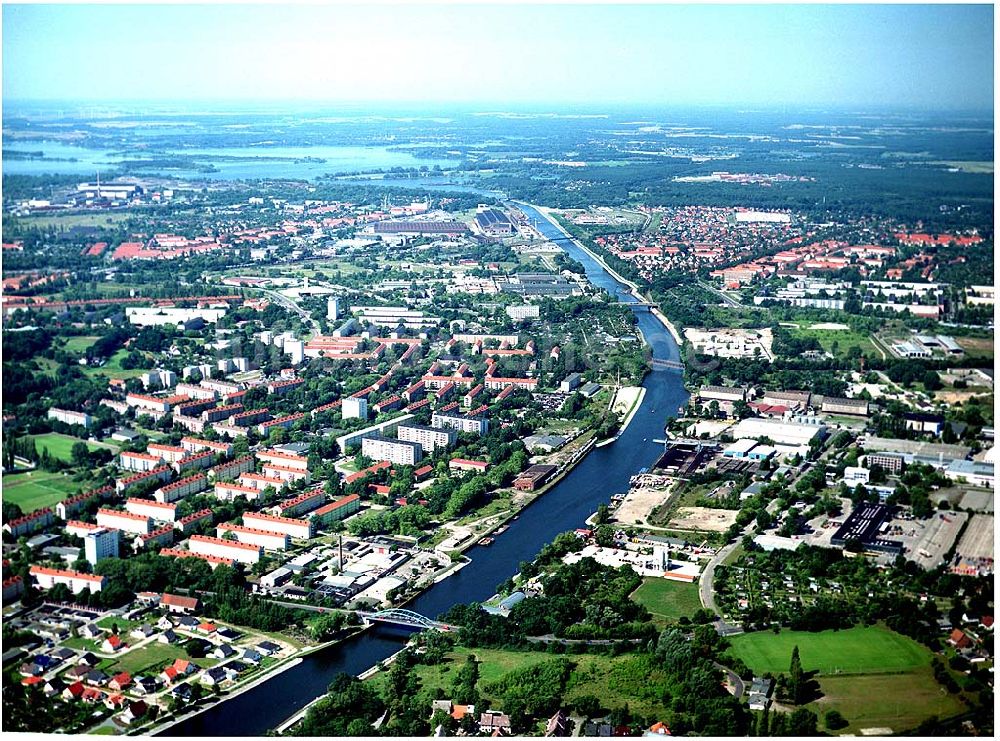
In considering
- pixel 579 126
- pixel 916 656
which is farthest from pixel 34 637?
pixel 579 126

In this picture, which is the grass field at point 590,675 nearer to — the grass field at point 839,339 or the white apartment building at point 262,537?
the white apartment building at point 262,537

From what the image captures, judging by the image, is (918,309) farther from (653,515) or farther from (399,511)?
(399,511)

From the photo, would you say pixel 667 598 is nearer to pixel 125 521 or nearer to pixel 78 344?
pixel 125 521

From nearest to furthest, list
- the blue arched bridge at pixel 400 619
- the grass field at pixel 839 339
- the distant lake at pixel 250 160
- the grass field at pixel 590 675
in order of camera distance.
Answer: the grass field at pixel 590 675 → the blue arched bridge at pixel 400 619 → the grass field at pixel 839 339 → the distant lake at pixel 250 160

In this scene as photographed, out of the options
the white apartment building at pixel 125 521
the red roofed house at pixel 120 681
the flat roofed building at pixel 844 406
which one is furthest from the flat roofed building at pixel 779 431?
the red roofed house at pixel 120 681

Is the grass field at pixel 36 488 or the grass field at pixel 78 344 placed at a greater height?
the grass field at pixel 78 344

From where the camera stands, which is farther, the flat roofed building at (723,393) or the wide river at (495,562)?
the flat roofed building at (723,393)
